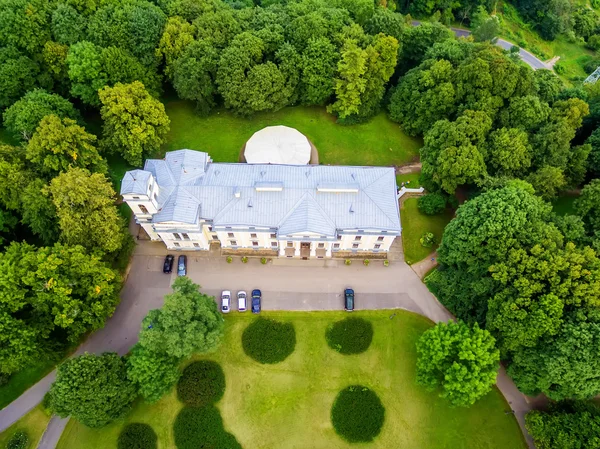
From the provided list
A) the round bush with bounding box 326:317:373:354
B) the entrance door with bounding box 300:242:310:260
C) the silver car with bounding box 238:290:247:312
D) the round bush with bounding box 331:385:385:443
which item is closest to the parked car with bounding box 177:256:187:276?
the silver car with bounding box 238:290:247:312

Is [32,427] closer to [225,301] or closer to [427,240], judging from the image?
[225,301]

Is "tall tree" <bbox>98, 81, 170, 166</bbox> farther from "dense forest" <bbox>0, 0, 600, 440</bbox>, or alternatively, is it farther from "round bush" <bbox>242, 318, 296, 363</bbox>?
"round bush" <bbox>242, 318, 296, 363</bbox>

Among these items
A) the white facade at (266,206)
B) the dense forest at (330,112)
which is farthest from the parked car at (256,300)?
the dense forest at (330,112)

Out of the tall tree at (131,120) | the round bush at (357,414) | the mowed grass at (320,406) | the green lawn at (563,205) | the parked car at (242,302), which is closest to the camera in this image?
the mowed grass at (320,406)

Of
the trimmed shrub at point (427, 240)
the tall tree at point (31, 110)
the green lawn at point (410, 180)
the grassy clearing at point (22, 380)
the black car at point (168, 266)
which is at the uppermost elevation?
the tall tree at point (31, 110)

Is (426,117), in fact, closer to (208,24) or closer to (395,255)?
(395,255)

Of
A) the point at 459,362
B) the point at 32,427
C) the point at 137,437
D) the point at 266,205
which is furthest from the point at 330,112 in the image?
the point at 32,427

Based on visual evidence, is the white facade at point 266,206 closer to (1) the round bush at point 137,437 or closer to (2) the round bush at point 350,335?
(2) the round bush at point 350,335

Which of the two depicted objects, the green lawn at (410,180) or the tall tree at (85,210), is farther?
the green lawn at (410,180)

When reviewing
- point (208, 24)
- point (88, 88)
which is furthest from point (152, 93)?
point (208, 24)
